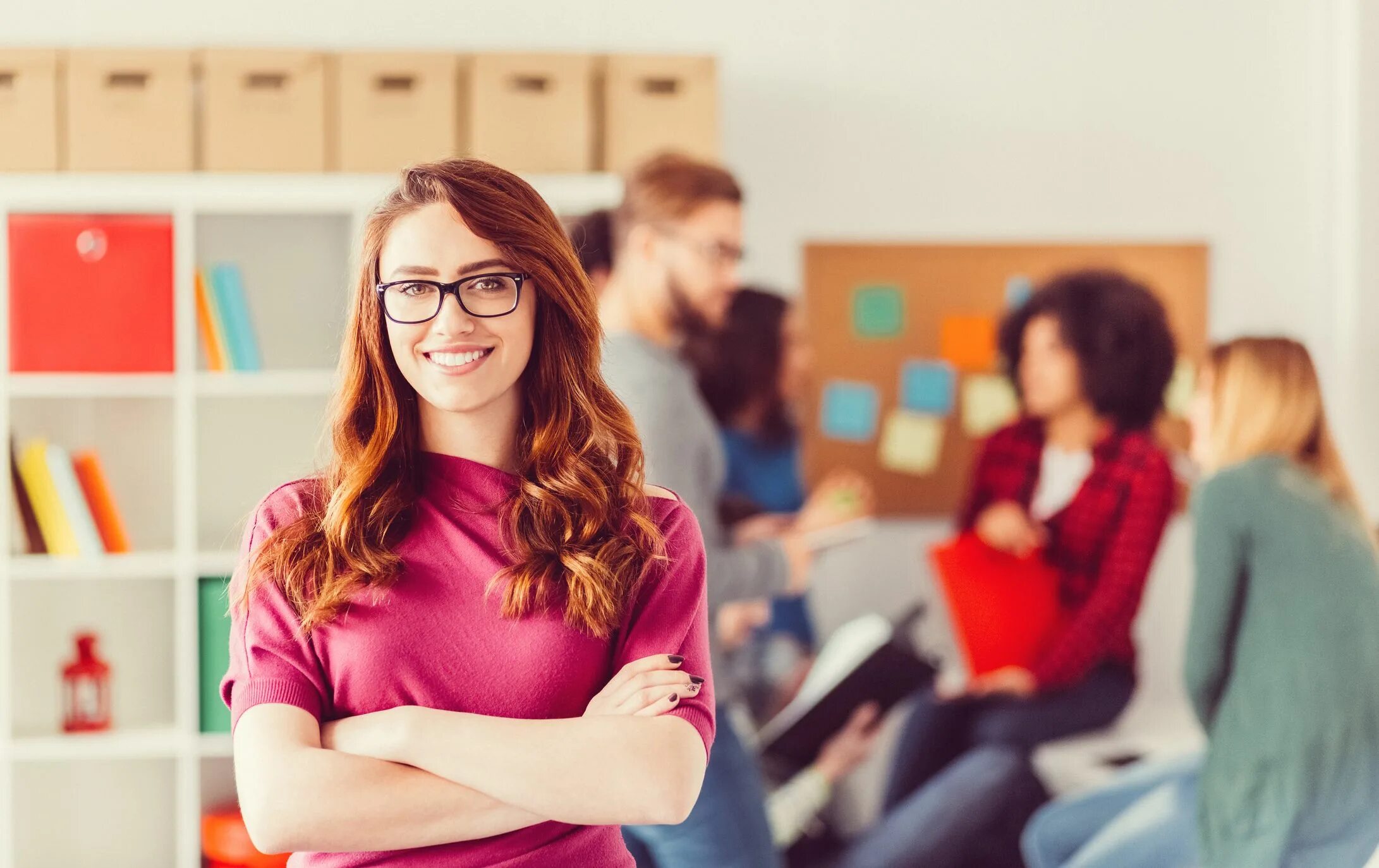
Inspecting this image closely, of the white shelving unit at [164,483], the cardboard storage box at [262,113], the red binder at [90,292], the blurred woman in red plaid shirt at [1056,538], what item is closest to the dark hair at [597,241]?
the white shelving unit at [164,483]

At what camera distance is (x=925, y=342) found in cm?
381

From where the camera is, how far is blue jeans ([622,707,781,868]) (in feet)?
6.50

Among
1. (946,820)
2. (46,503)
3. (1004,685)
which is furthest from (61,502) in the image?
(1004,685)

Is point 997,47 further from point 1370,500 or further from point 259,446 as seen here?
point 259,446

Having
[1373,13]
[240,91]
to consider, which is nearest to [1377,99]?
[1373,13]

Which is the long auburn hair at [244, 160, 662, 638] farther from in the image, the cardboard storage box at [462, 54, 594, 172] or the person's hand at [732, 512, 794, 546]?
the cardboard storage box at [462, 54, 594, 172]

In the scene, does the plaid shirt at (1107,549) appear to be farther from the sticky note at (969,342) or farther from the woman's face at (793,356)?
the woman's face at (793,356)

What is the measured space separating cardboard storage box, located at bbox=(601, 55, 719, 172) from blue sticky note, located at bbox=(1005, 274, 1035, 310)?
1183 mm

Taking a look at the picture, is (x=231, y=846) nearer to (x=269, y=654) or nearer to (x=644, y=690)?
(x=269, y=654)

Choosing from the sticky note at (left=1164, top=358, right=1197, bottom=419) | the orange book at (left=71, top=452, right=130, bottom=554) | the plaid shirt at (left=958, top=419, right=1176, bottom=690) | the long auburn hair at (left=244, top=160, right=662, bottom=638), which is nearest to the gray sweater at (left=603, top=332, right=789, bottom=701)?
the long auburn hair at (left=244, top=160, right=662, bottom=638)

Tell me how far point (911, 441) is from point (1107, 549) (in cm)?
77

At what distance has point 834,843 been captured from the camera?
10.6 feet

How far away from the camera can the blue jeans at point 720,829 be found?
6.50 ft

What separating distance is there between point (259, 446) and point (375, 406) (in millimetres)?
1962
